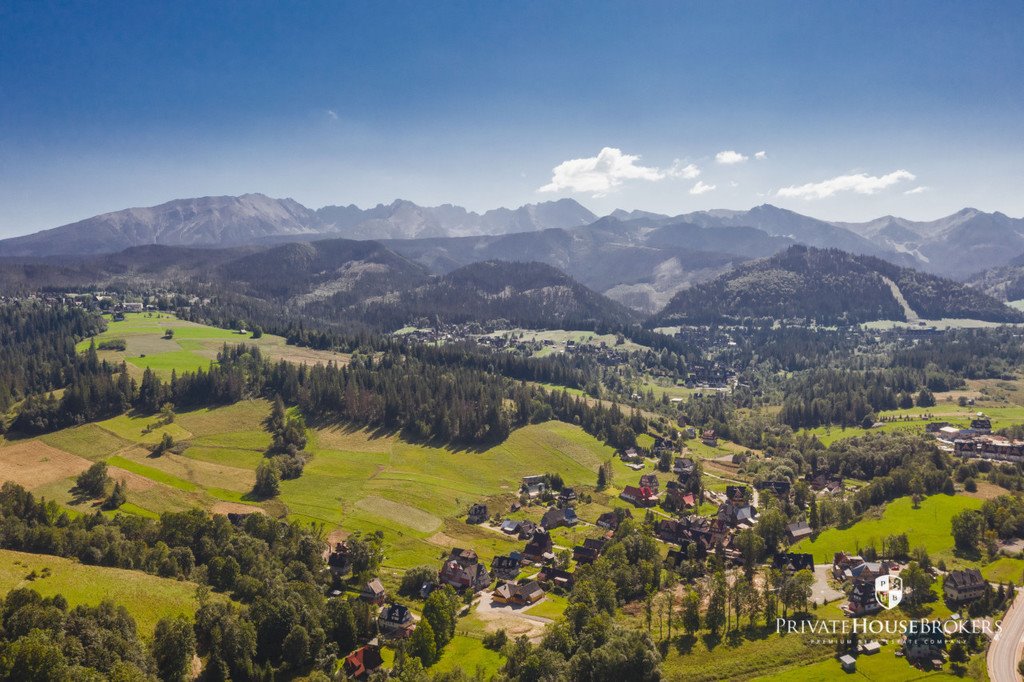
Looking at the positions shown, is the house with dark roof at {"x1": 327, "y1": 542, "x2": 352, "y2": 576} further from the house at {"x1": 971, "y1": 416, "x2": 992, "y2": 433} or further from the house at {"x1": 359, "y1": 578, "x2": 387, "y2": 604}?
the house at {"x1": 971, "y1": 416, "x2": 992, "y2": 433}

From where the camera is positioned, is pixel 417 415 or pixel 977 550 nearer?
pixel 977 550

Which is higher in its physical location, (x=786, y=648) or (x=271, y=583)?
(x=271, y=583)

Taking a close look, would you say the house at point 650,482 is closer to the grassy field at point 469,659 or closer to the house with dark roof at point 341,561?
the house with dark roof at point 341,561

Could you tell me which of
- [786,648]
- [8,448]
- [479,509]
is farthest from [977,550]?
[8,448]

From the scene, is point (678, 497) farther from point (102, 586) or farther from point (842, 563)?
point (102, 586)

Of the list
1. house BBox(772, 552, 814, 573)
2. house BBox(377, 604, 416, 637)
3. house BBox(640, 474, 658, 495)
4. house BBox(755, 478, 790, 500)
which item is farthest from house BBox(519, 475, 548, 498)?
house BBox(377, 604, 416, 637)

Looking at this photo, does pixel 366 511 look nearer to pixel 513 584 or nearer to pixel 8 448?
pixel 513 584

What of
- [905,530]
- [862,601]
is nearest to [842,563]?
[862,601]
